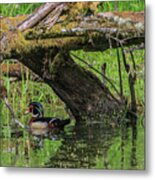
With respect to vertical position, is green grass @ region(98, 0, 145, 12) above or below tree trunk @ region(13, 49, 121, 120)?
above

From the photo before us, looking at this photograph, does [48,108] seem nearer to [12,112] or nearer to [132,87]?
[12,112]

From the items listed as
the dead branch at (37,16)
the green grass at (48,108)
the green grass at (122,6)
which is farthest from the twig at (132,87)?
the dead branch at (37,16)

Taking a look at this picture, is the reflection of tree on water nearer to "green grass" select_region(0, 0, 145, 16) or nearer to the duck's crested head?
the duck's crested head

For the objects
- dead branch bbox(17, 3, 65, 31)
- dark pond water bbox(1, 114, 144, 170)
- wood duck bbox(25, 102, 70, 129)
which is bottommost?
dark pond water bbox(1, 114, 144, 170)

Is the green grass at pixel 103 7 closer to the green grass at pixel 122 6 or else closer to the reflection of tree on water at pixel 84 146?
the green grass at pixel 122 6

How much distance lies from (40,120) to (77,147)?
0.16 meters

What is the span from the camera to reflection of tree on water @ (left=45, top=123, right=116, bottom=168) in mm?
1809

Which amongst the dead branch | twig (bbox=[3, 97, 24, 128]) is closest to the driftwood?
the dead branch

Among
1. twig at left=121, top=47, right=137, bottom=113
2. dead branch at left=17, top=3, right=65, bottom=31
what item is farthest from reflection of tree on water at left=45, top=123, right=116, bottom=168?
dead branch at left=17, top=3, right=65, bottom=31

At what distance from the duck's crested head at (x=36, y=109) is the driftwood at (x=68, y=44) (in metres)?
0.08

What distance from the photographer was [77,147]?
1821 millimetres

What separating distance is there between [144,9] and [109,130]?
1.41 feet

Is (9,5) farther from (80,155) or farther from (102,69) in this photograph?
(80,155)

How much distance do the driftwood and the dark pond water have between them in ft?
0.24
